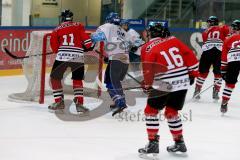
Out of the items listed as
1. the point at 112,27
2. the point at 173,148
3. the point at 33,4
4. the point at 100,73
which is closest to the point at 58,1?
the point at 33,4

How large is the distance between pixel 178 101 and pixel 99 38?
1795 millimetres

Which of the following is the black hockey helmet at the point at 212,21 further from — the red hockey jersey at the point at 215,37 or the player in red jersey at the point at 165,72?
the player in red jersey at the point at 165,72

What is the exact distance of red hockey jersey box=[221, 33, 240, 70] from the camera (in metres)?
5.75

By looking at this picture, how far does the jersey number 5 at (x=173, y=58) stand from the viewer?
387 centimetres

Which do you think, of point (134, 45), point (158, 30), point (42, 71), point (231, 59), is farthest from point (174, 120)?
point (134, 45)

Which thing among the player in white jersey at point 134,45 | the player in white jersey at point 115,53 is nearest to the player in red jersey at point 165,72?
the player in white jersey at point 115,53

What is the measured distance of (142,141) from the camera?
181 inches

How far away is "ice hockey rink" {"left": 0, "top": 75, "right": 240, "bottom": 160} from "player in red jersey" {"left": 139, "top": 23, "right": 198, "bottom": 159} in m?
0.31

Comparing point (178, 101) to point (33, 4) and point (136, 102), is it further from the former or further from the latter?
point (33, 4)

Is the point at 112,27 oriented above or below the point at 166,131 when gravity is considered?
above

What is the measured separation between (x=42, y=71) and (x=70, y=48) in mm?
707

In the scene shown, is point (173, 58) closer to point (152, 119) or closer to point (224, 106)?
point (152, 119)

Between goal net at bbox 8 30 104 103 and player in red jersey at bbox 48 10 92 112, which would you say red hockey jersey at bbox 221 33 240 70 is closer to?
player in red jersey at bbox 48 10 92 112

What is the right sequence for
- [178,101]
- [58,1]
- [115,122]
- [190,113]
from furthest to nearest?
1. [58,1]
2. [190,113]
3. [115,122]
4. [178,101]
